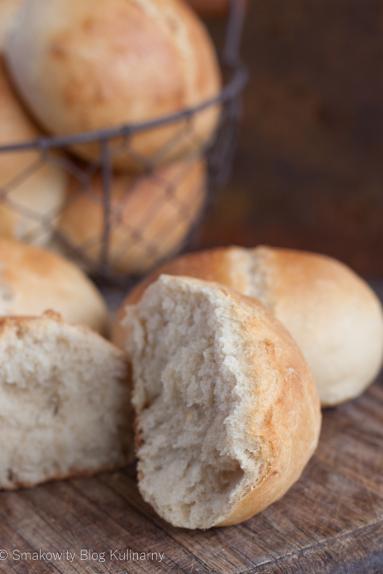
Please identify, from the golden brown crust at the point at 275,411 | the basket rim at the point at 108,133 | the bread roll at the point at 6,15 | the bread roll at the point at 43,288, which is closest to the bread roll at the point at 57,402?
the bread roll at the point at 43,288

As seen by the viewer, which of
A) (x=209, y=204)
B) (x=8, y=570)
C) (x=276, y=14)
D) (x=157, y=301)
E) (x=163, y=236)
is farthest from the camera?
(x=276, y=14)

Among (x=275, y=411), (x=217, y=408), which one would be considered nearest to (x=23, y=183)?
(x=217, y=408)

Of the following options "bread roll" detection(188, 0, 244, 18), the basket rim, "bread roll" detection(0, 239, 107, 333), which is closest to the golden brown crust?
"bread roll" detection(0, 239, 107, 333)

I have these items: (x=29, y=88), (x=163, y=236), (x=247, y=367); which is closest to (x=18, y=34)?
(x=29, y=88)

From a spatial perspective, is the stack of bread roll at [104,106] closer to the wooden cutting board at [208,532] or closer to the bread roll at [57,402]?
the bread roll at [57,402]

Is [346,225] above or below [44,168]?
below

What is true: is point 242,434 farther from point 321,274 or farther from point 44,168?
point 44,168
